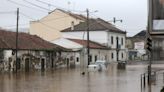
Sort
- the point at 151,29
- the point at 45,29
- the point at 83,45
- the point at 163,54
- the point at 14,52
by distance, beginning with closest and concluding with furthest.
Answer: the point at 151,29, the point at 14,52, the point at 83,45, the point at 163,54, the point at 45,29

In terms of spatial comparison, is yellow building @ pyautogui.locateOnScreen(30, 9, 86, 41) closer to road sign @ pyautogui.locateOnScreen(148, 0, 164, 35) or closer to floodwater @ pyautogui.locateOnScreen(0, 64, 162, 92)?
floodwater @ pyautogui.locateOnScreen(0, 64, 162, 92)

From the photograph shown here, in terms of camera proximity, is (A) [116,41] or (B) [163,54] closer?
(B) [163,54]

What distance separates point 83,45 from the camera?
284 feet

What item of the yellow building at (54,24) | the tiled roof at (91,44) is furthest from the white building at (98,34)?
the tiled roof at (91,44)

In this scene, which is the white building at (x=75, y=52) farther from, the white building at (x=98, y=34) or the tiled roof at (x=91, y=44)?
the white building at (x=98, y=34)

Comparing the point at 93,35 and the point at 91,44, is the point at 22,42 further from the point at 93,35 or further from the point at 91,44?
the point at 93,35

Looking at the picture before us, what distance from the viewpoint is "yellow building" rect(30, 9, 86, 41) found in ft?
332

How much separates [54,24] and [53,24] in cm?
31

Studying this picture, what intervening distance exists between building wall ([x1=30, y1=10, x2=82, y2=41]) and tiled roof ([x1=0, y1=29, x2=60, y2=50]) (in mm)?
21913

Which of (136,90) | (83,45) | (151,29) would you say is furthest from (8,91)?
(83,45)

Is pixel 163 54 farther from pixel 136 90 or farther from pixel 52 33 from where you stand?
pixel 136 90

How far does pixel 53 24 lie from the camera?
335ft

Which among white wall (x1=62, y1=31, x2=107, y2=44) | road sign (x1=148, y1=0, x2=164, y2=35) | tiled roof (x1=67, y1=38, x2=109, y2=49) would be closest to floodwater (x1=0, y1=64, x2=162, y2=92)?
road sign (x1=148, y1=0, x2=164, y2=35)

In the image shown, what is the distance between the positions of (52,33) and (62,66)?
22996 mm
